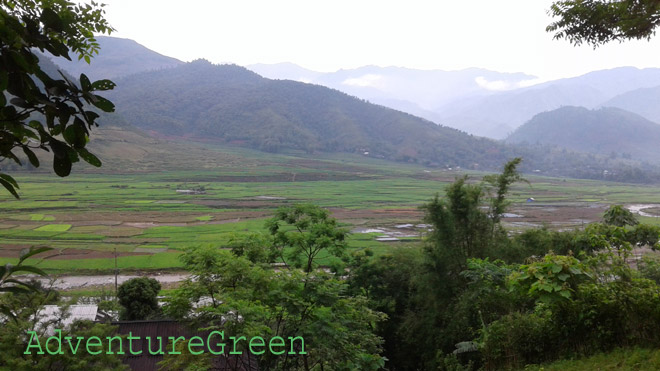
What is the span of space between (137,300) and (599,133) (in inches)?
6113

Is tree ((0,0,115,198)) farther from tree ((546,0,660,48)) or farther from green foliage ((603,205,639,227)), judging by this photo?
green foliage ((603,205,639,227))

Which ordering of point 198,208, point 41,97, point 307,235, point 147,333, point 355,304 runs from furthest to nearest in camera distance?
1. point 198,208
2. point 147,333
3. point 307,235
4. point 355,304
5. point 41,97

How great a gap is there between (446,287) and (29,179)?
5583 cm

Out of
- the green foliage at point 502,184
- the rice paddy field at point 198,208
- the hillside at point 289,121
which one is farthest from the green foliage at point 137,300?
the hillside at point 289,121

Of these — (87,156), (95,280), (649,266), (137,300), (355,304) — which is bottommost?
(95,280)

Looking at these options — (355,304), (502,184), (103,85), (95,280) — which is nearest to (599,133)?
(502,184)

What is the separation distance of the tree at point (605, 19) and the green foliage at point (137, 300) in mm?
12835

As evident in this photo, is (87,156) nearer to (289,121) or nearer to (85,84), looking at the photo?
(85,84)

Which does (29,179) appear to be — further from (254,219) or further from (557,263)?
(557,263)

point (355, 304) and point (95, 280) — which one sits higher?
point (355, 304)

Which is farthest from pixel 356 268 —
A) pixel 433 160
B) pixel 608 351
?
pixel 433 160

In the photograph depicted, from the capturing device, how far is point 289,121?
361ft

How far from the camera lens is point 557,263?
4.25 meters

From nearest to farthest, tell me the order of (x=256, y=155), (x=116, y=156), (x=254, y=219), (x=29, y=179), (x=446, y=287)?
(x=446, y=287) < (x=254, y=219) < (x=29, y=179) < (x=116, y=156) < (x=256, y=155)
